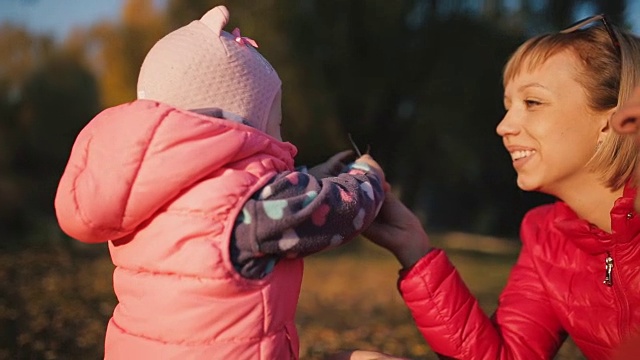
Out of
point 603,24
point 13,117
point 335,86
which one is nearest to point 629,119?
point 603,24

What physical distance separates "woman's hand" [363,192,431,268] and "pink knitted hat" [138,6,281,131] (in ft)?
2.02

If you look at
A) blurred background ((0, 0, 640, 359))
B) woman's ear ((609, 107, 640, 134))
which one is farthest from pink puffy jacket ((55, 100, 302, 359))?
blurred background ((0, 0, 640, 359))

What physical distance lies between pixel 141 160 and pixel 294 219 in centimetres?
35

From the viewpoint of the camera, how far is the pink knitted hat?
153 centimetres

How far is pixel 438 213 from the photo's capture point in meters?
7.19

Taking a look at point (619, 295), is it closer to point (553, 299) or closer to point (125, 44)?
point (553, 299)

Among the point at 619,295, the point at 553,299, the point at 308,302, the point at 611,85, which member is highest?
the point at 611,85

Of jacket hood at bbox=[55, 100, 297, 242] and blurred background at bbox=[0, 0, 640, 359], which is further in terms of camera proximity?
blurred background at bbox=[0, 0, 640, 359]

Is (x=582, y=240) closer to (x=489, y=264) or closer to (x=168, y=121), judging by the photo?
(x=168, y=121)

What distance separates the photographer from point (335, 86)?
6.44 meters

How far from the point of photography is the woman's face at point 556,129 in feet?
6.63

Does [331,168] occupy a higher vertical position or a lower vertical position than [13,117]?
higher

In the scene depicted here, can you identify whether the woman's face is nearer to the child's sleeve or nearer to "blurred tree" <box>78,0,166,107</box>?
the child's sleeve

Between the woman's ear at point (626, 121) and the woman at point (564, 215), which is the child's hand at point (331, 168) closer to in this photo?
the woman at point (564, 215)
